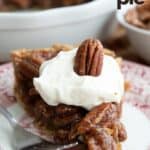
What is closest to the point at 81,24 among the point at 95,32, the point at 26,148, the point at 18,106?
the point at 95,32

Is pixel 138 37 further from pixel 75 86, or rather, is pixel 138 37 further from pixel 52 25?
pixel 75 86

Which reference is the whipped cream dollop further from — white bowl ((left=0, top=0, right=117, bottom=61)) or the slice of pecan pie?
white bowl ((left=0, top=0, right=117, bottom=61))

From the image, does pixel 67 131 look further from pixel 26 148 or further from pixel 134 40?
pixel 134 40

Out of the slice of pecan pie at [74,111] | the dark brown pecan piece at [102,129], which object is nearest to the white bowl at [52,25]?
the slice of pecan pie at [74,111]

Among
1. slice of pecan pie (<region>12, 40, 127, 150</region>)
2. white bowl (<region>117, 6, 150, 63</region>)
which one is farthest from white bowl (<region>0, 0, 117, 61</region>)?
slice of pecan pie (<region>12, 40, 127, 150</region>)

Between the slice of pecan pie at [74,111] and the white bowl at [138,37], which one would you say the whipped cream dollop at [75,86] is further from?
Answer: the white bowl at [138,37]

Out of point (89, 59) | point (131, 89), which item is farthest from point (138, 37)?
point (89, 59)
